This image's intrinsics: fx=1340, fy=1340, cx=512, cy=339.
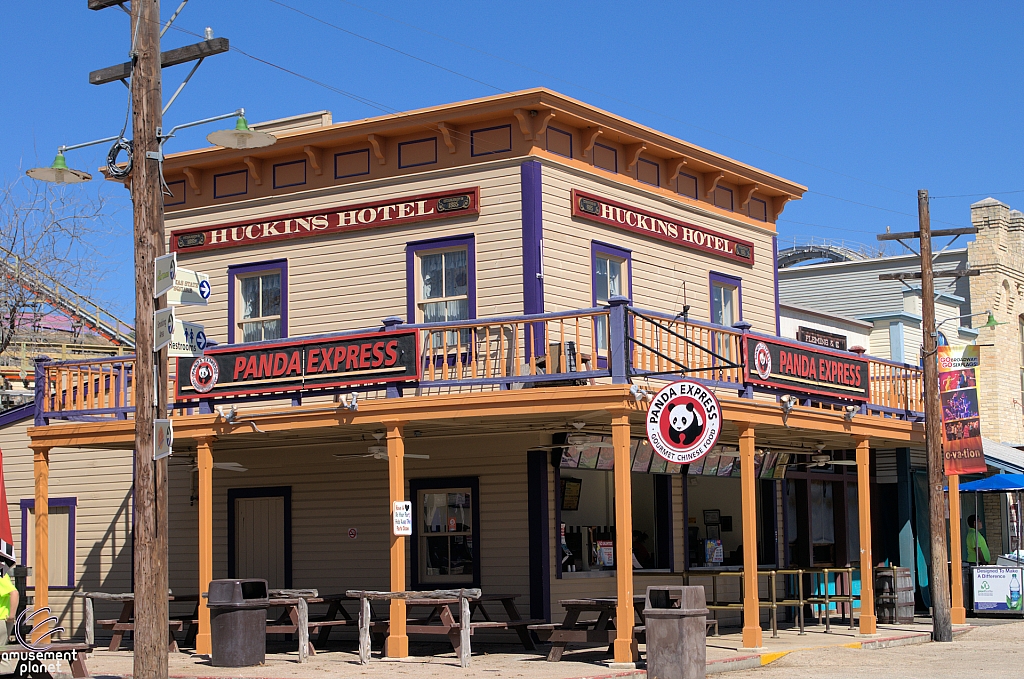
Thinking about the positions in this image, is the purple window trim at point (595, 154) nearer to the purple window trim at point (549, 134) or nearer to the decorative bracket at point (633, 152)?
the decorative bracket at point (633, 152)

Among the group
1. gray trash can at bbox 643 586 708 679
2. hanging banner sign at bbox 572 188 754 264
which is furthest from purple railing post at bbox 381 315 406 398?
gray trash can at bbox 643 586 708 679

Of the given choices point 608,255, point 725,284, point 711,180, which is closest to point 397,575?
point 608,255

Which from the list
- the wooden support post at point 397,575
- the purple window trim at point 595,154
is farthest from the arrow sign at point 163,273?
the purple window trim at point 595,154

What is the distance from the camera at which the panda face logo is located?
59.4ft

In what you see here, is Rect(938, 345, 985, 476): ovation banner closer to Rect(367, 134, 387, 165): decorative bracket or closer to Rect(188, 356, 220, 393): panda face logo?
Rect(367, 134, 387, 165): decorative bracket

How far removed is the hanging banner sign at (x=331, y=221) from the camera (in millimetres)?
19663

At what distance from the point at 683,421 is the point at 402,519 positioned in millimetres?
3633

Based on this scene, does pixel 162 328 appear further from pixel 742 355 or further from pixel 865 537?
pixel 865 537

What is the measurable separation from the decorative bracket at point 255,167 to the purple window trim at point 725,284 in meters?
7.49

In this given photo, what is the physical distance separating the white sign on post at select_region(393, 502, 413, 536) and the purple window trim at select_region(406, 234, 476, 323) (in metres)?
3.77

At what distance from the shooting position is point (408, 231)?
20.1m

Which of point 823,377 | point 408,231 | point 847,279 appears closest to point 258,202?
point 408,231

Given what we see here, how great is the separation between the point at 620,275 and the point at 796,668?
6.77 meters

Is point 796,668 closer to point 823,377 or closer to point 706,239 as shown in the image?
point 823,377
